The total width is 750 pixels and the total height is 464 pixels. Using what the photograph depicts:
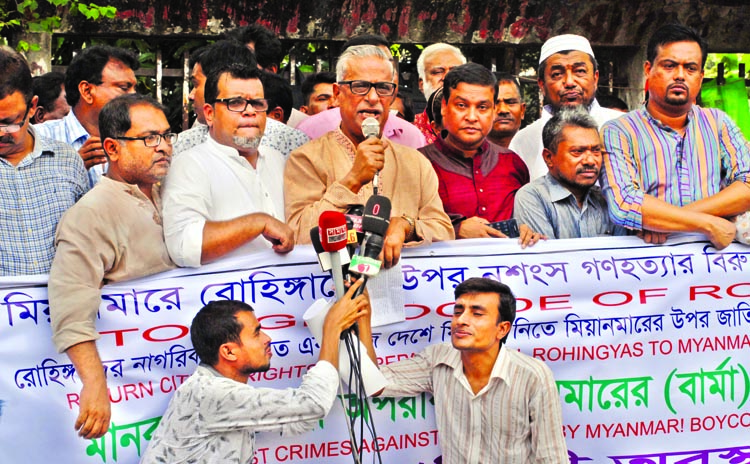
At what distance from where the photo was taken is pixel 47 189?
449cm

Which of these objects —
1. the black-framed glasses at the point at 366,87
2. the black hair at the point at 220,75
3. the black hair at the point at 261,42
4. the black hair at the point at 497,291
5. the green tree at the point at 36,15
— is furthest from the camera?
the green tree at the point at 36,15

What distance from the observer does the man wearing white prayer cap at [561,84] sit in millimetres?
5848

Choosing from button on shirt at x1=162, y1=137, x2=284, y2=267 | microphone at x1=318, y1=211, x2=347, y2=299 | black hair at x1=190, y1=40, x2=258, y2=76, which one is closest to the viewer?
microphone at x1=318, y1=211, x2=347, y2=299

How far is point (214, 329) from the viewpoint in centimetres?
420

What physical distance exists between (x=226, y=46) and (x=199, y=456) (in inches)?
89.5

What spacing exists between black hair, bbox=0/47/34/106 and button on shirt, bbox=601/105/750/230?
2.56 meters

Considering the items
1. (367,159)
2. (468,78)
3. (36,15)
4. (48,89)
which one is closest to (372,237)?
(367,159)

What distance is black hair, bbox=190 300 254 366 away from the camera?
4.20 metres

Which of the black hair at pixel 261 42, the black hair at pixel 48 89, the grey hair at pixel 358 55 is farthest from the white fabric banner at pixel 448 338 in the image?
the black hair at pixel 48 89

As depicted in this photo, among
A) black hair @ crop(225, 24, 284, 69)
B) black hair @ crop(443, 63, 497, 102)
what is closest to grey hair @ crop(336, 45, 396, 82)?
black hair @ crop(443, 63, 497, 102)

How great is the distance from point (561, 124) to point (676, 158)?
549 millimetres

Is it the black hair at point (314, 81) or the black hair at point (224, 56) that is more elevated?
the black hair at point (224, 56)

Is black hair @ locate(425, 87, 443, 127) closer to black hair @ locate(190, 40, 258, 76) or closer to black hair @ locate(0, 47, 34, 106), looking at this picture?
black hair @ locate(190, 40, 258, 76)

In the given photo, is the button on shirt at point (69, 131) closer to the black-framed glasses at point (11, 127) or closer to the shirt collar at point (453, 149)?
the black-framed glasses at point (11, 127)
